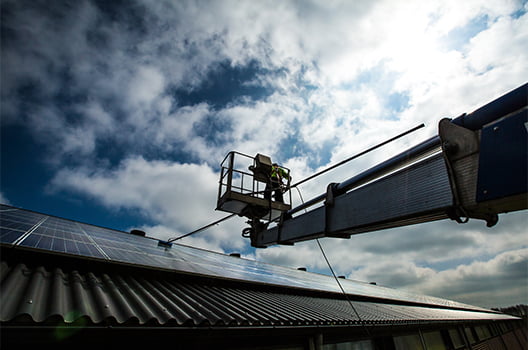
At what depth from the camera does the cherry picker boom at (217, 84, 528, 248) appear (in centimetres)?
246

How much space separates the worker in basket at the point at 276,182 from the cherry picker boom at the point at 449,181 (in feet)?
6.43

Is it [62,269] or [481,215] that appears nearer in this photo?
[481,215]

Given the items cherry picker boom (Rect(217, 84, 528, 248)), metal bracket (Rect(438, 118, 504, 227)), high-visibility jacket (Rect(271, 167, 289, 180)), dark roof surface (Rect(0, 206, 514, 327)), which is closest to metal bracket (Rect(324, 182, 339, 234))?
cherry picker boom (Rect(217, 84, 528, 248))

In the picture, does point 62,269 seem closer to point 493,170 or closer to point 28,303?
point 28,303

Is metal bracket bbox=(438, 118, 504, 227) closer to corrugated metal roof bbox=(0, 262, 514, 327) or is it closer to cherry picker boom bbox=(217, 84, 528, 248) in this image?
cherry picker boom bbox=(217, 84, 528, 248)

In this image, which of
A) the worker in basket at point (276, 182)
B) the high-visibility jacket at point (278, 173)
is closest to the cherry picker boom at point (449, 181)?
the worker in basket at point (276, 182)

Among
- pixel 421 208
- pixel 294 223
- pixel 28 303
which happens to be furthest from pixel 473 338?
pixel 28 303

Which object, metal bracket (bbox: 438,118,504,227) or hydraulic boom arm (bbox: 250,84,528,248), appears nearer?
hydraulic boom arm (bbox: 250,84,528,248)

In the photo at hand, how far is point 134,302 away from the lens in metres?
3.62

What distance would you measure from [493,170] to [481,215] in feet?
1.97

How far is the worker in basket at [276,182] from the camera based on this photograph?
262 inches

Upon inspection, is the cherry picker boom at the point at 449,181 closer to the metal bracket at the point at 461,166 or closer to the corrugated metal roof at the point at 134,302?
the metal bracket at the point at 461,166

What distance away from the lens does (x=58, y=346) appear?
2836 millimetres

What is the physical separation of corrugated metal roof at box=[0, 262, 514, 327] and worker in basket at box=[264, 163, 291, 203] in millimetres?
2503
